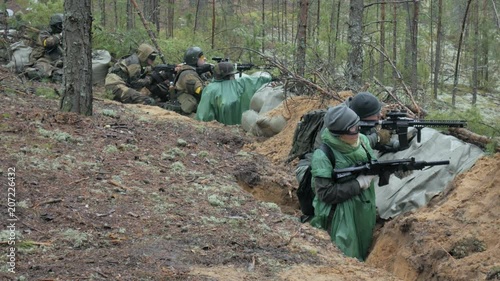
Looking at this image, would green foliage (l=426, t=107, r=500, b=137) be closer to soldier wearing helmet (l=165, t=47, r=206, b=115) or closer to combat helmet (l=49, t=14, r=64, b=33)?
soldier wearing helmet (l=165, t=47, r=206, b=115)

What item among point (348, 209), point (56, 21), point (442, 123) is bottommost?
point (348, 209)

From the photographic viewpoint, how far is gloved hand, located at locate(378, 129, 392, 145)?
6484 mm

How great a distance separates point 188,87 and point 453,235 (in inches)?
315

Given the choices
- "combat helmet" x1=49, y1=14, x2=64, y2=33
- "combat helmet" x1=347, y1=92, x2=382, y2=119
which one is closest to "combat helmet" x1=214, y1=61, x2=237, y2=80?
"combat helmet" x1=49, y1=14, x2=64, y2=33

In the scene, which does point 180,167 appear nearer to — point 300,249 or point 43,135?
point 43,135

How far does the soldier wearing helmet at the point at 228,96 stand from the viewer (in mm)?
11414

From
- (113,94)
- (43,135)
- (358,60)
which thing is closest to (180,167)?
(43,135)

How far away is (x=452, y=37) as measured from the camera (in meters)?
37.8

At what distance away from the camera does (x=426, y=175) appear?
6.04 meters

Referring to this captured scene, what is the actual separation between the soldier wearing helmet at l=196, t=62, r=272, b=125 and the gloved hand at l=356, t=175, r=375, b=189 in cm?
608

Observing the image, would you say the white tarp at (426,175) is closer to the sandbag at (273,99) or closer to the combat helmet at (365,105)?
the combat helmet at (365,105)

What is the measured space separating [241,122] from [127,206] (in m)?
6.21

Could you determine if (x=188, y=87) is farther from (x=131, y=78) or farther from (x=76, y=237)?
(x=76, y=237)

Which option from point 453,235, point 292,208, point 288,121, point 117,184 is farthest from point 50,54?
point 453,235
